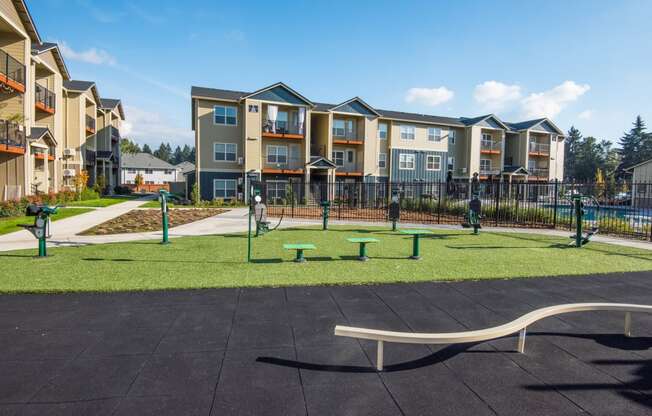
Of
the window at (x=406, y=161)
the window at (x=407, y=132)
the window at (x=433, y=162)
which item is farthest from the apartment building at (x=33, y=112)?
the window at (x=433, y=162)

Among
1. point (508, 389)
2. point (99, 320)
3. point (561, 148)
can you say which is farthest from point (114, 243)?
point (561, 148)

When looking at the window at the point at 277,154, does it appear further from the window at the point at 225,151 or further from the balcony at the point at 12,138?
the balcony at the point at 12,138

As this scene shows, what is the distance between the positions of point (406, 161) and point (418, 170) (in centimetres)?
176

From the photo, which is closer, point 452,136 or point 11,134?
point 11,134

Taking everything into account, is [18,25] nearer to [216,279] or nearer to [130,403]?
[216,279]

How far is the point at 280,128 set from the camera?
33.6 metres

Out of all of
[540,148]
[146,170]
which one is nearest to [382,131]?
[540,148]

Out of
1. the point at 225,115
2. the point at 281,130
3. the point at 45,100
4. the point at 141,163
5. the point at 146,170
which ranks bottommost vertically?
the point at 146,170

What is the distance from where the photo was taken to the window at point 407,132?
3951cm

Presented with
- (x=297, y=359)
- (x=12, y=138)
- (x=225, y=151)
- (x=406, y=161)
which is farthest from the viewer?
(x=406, y=161)

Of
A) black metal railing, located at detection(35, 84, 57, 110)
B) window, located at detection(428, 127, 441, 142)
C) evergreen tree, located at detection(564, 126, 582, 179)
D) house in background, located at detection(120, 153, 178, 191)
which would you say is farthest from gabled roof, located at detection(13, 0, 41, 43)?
evergreen tree, located at detection(564, 126, 582, 179)

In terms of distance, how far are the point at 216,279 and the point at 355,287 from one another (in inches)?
105

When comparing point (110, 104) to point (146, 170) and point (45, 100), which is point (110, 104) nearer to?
point (45, 100)

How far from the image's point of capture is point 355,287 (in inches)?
280
